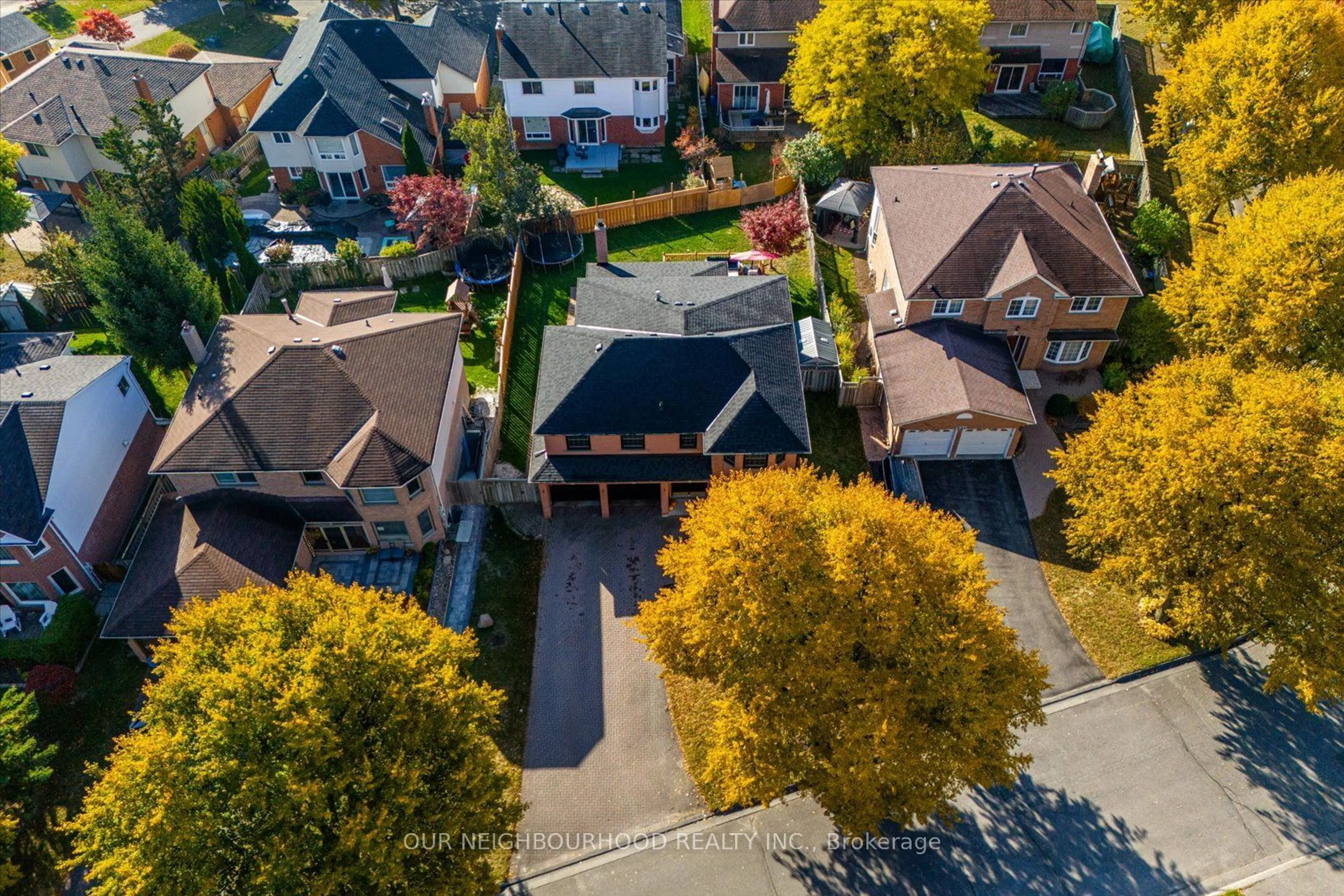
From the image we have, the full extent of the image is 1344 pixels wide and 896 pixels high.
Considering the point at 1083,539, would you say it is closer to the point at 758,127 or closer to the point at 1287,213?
the point at 1287,213

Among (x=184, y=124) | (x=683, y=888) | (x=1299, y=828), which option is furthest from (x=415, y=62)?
(x=1299, y=828)

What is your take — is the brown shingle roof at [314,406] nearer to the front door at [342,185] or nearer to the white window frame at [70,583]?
the white window frame at [70,583]

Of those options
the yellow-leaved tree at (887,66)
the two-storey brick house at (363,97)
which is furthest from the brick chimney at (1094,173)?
the two-storey brick house at (363,97)

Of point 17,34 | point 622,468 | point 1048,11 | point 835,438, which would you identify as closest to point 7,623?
point 622,468

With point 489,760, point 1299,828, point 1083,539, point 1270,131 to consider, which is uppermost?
point 1270,131

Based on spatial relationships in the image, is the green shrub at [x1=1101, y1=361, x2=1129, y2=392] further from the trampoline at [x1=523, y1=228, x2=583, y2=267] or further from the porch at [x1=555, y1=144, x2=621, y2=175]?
the porch at [x1=555, y1=144, x2=621, y2=175]

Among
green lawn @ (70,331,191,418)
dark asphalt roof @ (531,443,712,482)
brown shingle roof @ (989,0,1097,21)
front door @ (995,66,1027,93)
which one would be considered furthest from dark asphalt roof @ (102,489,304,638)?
front door @ (995,66,1027,93)
